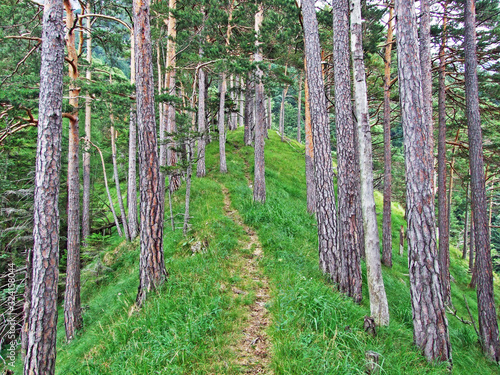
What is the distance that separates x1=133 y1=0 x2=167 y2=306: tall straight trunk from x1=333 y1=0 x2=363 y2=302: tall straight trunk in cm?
367

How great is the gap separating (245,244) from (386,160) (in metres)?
7.69

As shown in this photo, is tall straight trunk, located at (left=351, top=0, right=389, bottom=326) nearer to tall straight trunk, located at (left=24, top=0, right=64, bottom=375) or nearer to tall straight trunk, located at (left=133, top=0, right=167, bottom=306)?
tall straight trunk, located at (left=133, top=0, right=167, bottom=306)

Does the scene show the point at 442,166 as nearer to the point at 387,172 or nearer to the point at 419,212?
the point at 387,172

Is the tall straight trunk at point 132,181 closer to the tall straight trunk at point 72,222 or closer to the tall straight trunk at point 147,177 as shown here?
the tall straight trunk at point 72,222

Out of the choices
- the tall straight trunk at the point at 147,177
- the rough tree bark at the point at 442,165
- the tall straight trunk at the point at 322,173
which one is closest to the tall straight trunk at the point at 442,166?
the rough tree bark at the point at 442,165

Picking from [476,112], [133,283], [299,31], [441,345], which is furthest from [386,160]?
[133,283]

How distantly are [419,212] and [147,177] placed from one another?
4707 millimetres

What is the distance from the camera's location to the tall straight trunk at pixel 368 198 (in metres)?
4.61

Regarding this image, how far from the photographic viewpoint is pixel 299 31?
10.9 m

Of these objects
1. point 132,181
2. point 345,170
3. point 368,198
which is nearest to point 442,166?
point 345,170

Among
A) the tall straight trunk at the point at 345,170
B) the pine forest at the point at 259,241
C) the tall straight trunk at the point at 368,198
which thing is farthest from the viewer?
the tall straight trunk at the point at 345,170

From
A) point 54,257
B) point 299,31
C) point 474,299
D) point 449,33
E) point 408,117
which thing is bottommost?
point 474,299

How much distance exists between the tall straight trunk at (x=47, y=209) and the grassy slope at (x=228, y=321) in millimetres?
811

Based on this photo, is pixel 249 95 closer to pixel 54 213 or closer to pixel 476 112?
pixel 476 112
